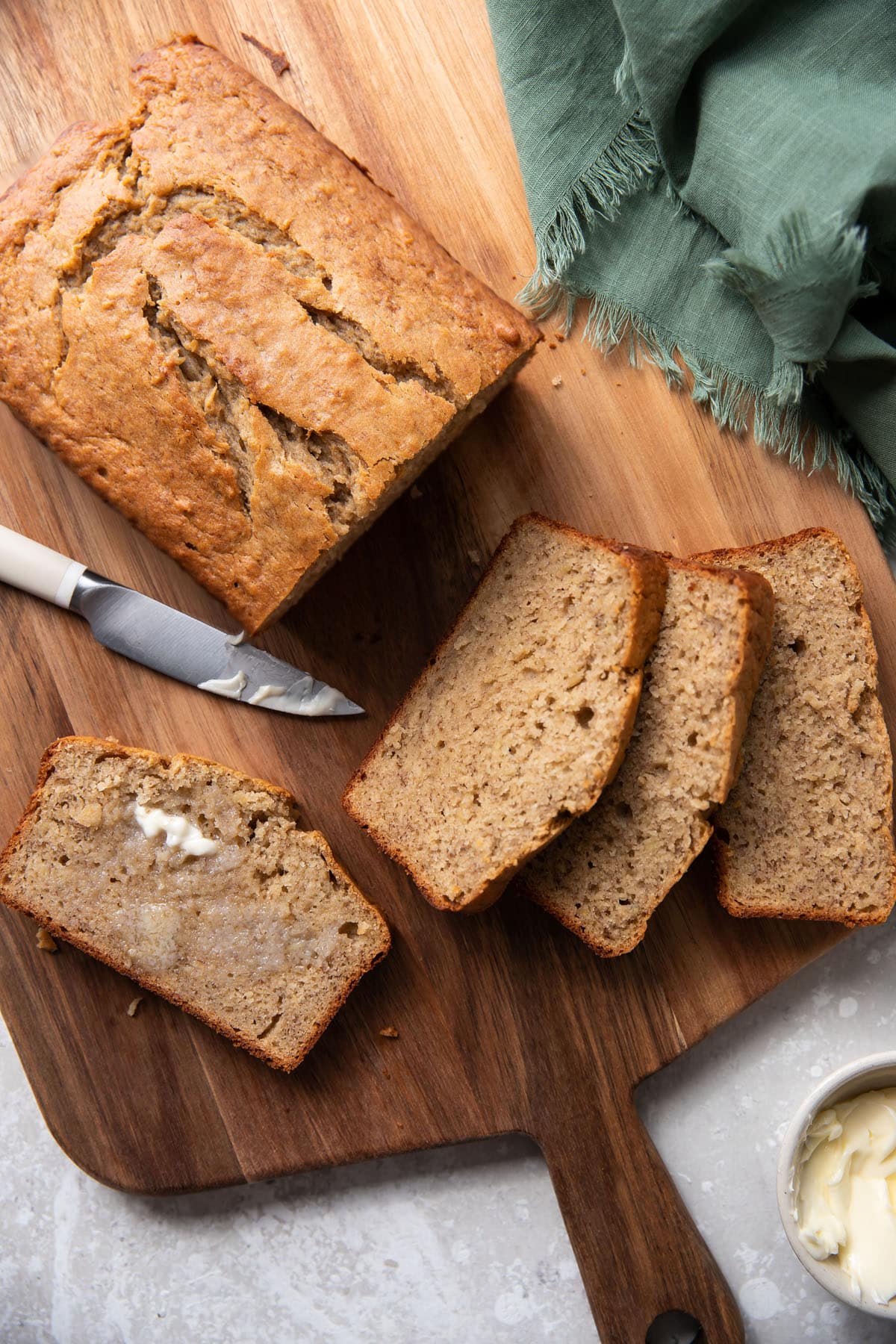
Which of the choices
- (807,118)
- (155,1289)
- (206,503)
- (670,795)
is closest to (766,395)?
(807,118)

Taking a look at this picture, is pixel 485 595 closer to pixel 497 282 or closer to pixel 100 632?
pixel 497 282

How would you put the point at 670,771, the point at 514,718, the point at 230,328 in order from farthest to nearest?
1. the point at 514,718
2. the point at 670,771
3. the point at 230,328

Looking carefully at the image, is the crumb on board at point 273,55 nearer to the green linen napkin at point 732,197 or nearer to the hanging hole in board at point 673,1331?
the green linen napkin at point 732,197

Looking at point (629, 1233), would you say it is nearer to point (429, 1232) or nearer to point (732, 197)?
point (429, 1232)

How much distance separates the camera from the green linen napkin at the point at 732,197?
223 cm

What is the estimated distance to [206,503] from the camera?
231 centimetres

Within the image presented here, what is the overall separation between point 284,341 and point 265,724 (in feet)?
3.75

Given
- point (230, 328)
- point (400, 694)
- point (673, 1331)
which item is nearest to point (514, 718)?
point (400, 694)

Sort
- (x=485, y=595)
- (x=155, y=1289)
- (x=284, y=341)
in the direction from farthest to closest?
(x=155, y=1289) < (x=485, y=595) < (x=284, y=341)

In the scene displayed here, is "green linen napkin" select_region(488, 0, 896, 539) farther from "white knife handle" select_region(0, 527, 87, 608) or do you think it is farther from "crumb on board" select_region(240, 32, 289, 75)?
"white knife handle" select_region(0, 527, 87, 608)

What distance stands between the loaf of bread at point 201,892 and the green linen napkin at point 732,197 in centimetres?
182

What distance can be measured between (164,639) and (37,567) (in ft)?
1.40

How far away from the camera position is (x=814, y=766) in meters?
2.46

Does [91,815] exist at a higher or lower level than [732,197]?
lower
